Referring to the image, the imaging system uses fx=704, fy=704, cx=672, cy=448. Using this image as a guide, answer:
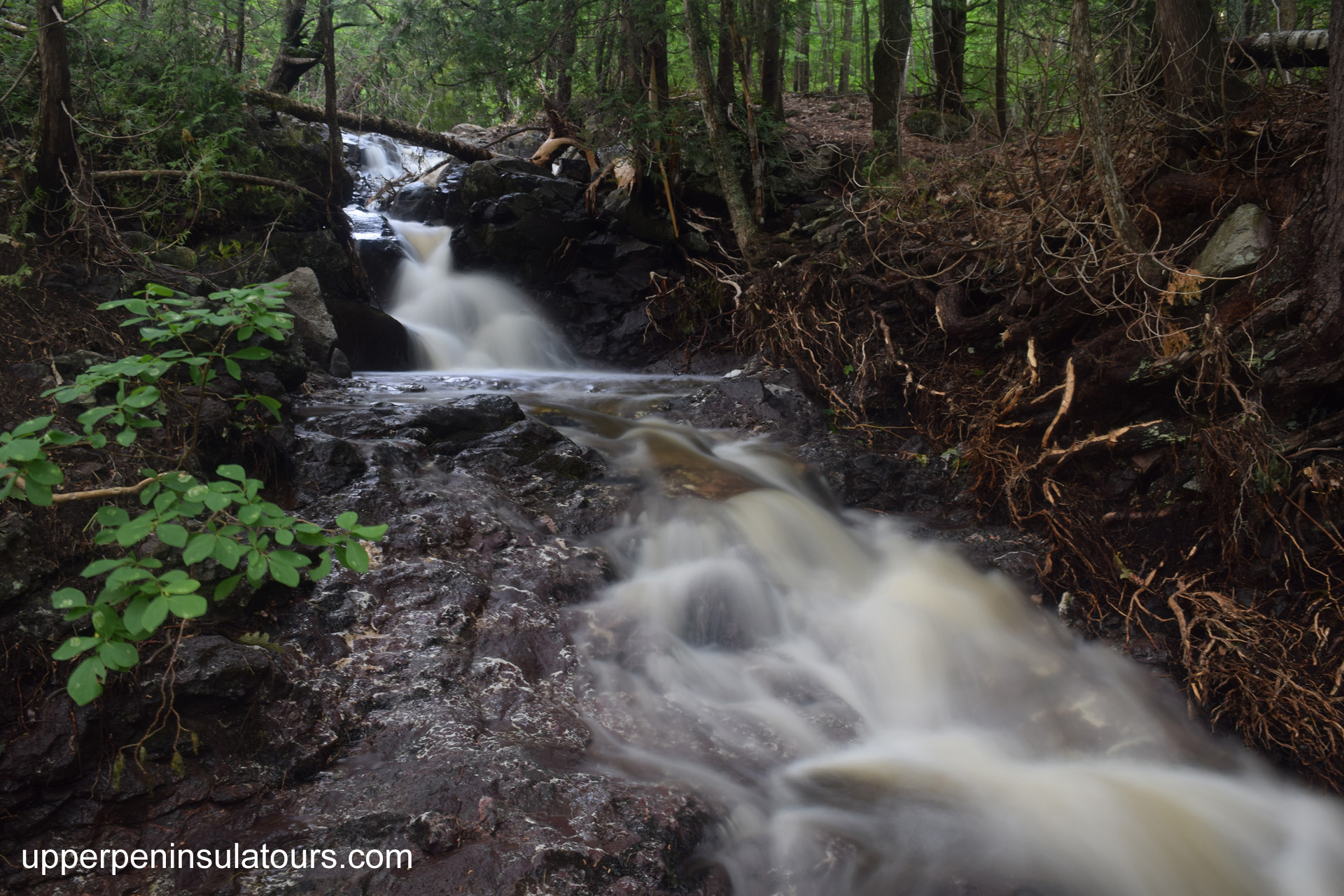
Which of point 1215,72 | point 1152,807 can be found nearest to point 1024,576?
point 1152,807

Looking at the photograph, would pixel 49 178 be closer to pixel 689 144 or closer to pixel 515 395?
pixel 515 395

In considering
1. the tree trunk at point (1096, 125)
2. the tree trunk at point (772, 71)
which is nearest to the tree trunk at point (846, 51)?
the tree trunk at point (772, 71)

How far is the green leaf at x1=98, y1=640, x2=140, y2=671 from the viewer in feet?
6.03

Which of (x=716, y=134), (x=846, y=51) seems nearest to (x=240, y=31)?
(x=716, y=134)

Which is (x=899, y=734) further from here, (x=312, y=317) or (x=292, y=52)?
(x=292, y=52)

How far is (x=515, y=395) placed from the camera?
7.43 m

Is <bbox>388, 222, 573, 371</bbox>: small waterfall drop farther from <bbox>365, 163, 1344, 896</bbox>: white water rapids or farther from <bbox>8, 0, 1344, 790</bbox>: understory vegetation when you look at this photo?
<bbox>365, 163, 1344, 896</bbox>: white water rapids

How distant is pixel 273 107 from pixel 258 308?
28.6ft

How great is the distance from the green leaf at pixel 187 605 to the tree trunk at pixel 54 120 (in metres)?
4.25

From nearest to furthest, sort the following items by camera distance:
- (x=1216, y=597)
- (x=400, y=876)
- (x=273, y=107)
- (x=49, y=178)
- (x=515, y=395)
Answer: (x=400, y=876) < (x=1216, y=597) < (x=49, y=178) < (x=515, y=395) < (x=273, y=107)

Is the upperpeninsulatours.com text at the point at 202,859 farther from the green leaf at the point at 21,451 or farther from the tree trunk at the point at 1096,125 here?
the tree trunk at the point at 1096,125

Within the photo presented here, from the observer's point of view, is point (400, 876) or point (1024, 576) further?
point (1024, 576)

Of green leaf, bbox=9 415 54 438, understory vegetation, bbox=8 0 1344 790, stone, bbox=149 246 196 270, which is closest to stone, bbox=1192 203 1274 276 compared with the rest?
understory vegetation, bbox=8 0 1344 790

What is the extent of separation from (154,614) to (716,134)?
7.87m
